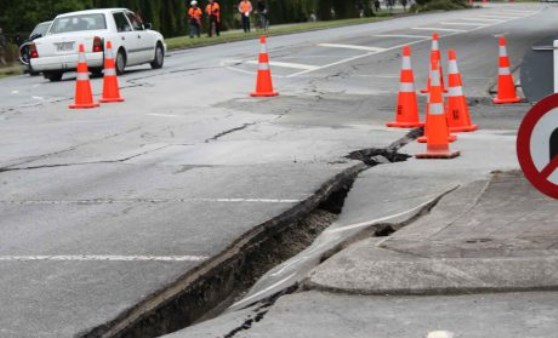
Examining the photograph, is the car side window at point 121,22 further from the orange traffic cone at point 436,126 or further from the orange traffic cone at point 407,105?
the orange traffic cone at point 436,126

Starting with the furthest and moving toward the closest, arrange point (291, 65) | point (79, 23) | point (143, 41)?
point (143, 41)
point (291, 65)
point (79, 23)

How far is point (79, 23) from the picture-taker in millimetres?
26953

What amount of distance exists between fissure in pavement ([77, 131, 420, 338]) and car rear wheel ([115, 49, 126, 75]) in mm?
16860

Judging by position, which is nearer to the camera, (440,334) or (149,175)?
(440,334)

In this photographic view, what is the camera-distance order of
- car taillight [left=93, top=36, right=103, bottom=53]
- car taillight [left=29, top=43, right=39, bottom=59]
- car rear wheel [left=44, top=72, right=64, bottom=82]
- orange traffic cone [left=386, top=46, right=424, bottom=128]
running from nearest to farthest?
orange traffic cone [left=386, top=46, right=424, bottom=128] → car taillight [left=93, top=36, right=103, bottom=53] → car taillight [left=29, top=43, right=39, bottom=59] → car rear wheel [left=44, top=72, right=64, bottom=82]

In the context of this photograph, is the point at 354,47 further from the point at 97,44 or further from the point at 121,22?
the point at 97,44

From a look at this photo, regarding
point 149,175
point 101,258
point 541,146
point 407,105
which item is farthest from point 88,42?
point 541,146

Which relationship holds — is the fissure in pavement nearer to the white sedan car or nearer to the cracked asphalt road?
the cracked asphalt road

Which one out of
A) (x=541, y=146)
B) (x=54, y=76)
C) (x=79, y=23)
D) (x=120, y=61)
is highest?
(x=541, y=146)

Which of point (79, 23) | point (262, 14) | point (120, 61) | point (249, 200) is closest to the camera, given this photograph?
point (249, 200)

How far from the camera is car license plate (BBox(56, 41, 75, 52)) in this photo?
26.2 meters

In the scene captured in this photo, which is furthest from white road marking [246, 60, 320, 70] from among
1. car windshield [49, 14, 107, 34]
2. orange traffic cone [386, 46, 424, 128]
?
orange traffic cone [386, 46, 424, 128]

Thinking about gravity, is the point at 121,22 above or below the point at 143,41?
above

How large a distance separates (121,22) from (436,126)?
17.1m
